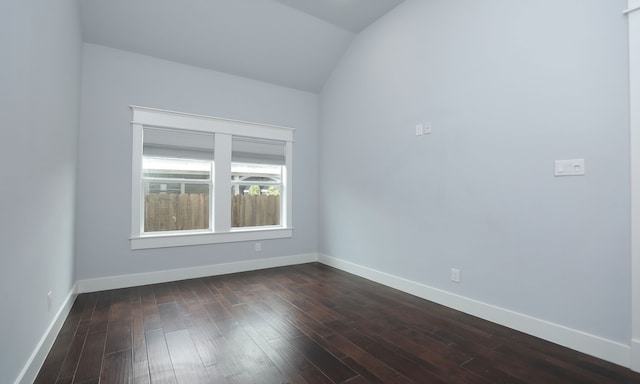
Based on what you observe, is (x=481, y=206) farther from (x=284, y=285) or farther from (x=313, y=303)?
(x=284, y=285)

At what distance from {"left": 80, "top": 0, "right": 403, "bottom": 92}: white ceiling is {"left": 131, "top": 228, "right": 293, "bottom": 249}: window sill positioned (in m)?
2.32

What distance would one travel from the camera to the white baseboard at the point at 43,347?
1.67m

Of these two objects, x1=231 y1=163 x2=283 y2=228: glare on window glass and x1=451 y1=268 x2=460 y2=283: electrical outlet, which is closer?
x1=451 y1=268 x2=460 y2=283: electrical outlet

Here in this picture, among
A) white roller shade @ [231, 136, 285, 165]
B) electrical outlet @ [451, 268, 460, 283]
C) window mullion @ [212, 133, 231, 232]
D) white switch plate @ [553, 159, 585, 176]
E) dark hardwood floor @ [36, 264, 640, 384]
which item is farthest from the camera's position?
white roller shade @ [231, 136, 285, 165]

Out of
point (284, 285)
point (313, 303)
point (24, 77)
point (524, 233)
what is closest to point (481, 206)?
point (524, 233)

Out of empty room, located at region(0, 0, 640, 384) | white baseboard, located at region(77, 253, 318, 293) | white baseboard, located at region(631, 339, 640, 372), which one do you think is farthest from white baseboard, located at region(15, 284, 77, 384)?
white baseboard, located at region(631, 339, 640, 372)

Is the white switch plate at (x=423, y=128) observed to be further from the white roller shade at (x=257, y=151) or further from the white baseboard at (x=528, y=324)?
the white roller shade at (x=257, y=151)

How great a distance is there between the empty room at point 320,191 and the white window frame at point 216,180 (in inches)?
1.2

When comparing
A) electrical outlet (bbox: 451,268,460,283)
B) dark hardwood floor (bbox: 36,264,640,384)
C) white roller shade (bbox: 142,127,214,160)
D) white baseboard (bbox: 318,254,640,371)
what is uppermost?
white roller shade (bbox: 142,127,214,160)

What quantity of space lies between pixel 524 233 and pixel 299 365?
2.07 metres

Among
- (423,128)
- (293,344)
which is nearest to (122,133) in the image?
(293,344)

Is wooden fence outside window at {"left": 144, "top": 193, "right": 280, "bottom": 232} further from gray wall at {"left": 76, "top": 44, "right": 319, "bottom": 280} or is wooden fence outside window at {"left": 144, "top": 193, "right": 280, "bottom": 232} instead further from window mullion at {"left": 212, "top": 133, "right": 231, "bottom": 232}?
gray wall at {"left": 76, "top": 44, "right": 319, "bottom": 280}

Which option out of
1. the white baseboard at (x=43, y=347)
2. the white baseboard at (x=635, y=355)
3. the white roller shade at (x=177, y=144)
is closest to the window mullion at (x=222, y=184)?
the white roller shade at (x=177, y=144)

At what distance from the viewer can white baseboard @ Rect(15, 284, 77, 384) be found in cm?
167
